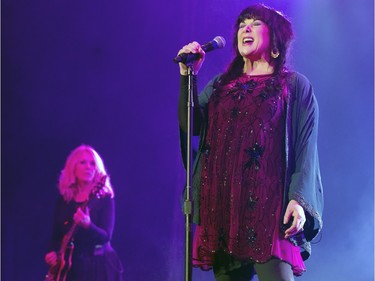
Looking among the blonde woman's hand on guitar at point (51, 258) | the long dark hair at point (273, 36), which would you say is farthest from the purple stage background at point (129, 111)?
the long dark hair at point (273, 36)

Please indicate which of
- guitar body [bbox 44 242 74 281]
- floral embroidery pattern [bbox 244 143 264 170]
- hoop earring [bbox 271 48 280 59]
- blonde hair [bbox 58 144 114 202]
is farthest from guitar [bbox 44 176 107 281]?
hoop earring [bbox 271 48 280 59]

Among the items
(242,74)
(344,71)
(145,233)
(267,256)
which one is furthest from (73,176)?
(344,71)

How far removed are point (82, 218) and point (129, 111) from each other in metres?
0.56

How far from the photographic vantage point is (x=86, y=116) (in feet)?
9.00

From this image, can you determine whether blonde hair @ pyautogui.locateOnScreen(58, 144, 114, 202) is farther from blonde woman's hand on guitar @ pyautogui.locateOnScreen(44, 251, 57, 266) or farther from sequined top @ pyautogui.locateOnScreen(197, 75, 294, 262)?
sequined top @ pyautogui.locateOnScreen(197, 75, 294, 262)

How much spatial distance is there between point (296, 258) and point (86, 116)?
1304 millimetres

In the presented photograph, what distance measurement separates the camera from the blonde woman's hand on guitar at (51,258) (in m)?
2.68

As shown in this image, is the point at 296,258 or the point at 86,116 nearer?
the point at 296,258

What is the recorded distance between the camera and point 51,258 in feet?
8.80

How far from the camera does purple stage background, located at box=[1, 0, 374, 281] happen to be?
8.86 ft

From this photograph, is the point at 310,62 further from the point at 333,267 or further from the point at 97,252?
the point at 97,252

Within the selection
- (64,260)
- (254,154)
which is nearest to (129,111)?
(64,260)

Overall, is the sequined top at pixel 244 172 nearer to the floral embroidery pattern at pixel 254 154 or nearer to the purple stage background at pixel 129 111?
the floral embroidery pattern at pixel 254 154

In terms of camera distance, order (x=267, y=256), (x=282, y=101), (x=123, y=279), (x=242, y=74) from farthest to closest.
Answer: (x=123, y=279) < (x=242, y=74) < (x=282, y=101) < (x=267, y=256)
